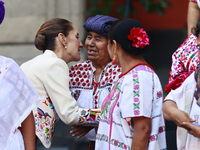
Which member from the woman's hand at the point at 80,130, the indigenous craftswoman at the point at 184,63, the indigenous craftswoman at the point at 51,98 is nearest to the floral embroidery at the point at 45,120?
the indigenous craftswoman at the point at 51,98

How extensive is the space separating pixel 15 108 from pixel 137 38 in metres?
0.91

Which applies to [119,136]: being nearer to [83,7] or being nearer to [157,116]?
[157,116]

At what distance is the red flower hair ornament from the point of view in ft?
8.48

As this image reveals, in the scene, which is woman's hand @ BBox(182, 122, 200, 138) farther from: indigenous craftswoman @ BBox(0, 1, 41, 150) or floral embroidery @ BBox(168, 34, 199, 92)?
indigenous craftswoman @ BBox(0, 1, 41, 150)

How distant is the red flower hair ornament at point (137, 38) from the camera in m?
2.59

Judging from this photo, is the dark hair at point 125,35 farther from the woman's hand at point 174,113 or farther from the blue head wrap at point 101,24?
the blue head wrap at point 101,24

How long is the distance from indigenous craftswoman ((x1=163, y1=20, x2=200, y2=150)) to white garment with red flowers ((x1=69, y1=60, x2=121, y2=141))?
0.91 m

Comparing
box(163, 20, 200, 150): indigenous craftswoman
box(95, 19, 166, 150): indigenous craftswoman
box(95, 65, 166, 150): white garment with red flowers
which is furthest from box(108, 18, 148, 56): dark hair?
box(163, 20, 200, 150): indigenous craftswoman

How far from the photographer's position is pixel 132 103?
8.13 ft

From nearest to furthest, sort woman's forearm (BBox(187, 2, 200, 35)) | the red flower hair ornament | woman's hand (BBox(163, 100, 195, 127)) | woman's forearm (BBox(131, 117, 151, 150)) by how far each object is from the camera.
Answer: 1. woman's hand (BBox(163, 100, 195, 127))
2. woman's forearm (BBox(131, 117, 151, 150))
3. the red flower hair ornament
4. woman's forearm (BBox(187, 2, 200, 35))

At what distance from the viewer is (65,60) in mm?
3336

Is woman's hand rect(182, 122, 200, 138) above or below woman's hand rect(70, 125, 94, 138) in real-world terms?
above

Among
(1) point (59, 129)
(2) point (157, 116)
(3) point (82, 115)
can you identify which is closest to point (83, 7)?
(1) point (59, 129)

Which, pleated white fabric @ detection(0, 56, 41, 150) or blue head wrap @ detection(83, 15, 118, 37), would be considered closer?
pleated white fabric @ detection(0, 56, 41, 150)
